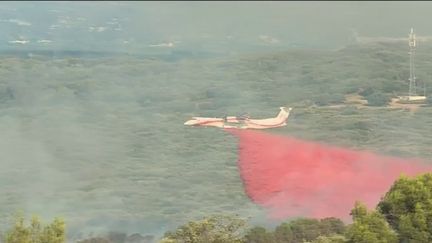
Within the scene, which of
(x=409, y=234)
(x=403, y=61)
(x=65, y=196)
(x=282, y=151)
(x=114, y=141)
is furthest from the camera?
(x=403, y=61)

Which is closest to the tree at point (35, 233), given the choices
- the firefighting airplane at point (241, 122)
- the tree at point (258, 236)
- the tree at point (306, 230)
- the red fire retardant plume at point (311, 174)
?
the tree at point (258, 236)

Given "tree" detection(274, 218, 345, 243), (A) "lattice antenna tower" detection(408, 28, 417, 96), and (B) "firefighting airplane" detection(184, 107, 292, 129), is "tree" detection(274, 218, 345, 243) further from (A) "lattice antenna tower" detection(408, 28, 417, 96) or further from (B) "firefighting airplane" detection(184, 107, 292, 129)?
(A) "lattice antenna tower" detection(408, 28, 417, 96)

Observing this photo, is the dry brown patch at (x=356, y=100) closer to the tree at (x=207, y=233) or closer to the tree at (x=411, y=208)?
the tree at (x=207, y=233)

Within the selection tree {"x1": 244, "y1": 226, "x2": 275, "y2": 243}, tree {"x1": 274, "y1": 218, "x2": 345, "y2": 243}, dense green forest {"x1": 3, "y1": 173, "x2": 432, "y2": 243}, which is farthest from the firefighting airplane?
dense green forest {"x1": 3, "y1": 173, "x2": 432, "y2": 243}

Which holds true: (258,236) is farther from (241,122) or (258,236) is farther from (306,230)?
(241,122)

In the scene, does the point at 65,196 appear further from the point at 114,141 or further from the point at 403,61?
the point at 403,61

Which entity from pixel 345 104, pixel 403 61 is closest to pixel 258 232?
pixel 345 104
